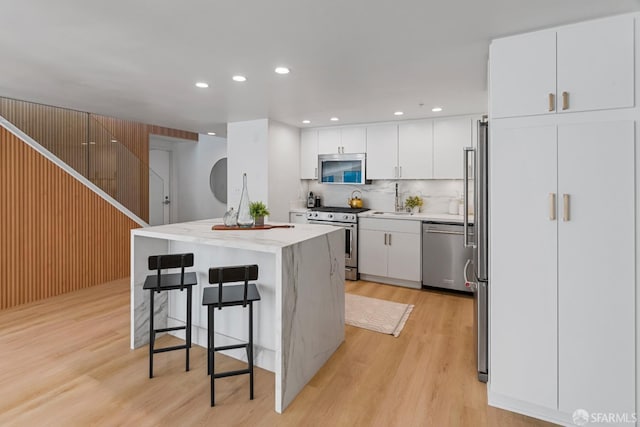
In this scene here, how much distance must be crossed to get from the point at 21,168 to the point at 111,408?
3283mm

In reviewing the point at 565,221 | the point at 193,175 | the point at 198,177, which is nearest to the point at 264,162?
the point at 198,177

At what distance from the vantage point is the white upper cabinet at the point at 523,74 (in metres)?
1.96

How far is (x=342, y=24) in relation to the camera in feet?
6.74

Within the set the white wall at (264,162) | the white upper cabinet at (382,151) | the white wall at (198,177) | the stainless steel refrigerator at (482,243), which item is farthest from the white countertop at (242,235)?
the white wall at (198,177)

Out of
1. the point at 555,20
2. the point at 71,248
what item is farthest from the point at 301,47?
the point at 71,248

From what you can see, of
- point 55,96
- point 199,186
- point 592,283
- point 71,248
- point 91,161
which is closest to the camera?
point 592,283

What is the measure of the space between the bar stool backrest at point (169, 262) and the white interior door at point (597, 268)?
98.5 inches

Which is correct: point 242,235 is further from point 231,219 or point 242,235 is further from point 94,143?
point 94,143

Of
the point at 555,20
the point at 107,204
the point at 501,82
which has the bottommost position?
the point at 107,204

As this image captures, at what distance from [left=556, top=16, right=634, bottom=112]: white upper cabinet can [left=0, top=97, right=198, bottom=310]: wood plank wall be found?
17.0ft

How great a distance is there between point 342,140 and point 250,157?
1.45 meters

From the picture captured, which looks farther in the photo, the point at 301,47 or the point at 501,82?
the point at 301,47

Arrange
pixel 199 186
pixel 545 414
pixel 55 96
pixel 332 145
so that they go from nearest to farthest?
1. pixel 545 414
2. pixel 55 96
3. pixel 332 145
4. pixel 199 186

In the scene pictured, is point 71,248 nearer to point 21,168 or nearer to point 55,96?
point 21,168
